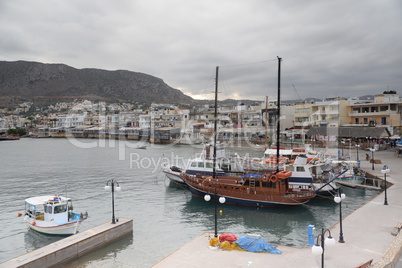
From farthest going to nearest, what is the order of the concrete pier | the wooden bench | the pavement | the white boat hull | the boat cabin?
the boat cabin < the white boat hull < the concrete pier < the pavement < the wooden bench

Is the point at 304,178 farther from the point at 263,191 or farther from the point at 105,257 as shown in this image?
the point at 105,257

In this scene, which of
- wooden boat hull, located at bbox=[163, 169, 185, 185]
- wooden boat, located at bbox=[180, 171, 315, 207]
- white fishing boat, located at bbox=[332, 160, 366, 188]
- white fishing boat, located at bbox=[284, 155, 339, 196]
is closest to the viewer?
wooden boat, located at bbox=[180, 171, 315, 207]

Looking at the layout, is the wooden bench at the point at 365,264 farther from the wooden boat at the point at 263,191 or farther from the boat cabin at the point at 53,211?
the boat cabin at the point at 53,211

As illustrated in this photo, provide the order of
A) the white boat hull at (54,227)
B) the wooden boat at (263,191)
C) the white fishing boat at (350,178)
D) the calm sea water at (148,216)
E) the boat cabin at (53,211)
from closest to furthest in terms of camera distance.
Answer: the calm sea water at (148,216), the white boat hull at (54,227), the boat cabin at (53,211), the wooden boat at (263,191), the white fishing boat at (350,178)

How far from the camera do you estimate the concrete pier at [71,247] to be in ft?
41.9

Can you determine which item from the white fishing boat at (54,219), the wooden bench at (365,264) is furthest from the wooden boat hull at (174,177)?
the wooden bench at (365,264)

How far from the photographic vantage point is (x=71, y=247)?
14.4 metres

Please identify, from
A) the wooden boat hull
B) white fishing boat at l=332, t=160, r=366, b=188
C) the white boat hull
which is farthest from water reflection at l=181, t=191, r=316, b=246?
white fishing boat at l=332, t=160, r=366, b=188

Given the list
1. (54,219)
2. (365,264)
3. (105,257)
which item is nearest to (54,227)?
(54,219)

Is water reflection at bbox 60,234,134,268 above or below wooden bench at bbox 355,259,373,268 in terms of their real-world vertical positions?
below

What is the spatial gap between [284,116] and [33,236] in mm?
76962

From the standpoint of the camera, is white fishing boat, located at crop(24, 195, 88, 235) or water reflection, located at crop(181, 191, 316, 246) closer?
white fishing boat, located at crop(24, 195, 88, 235)

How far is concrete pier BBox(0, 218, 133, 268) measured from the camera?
1276cm

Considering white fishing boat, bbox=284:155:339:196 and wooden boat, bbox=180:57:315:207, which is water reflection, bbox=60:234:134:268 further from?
white fishing boat, bbox=284:155:339:196
